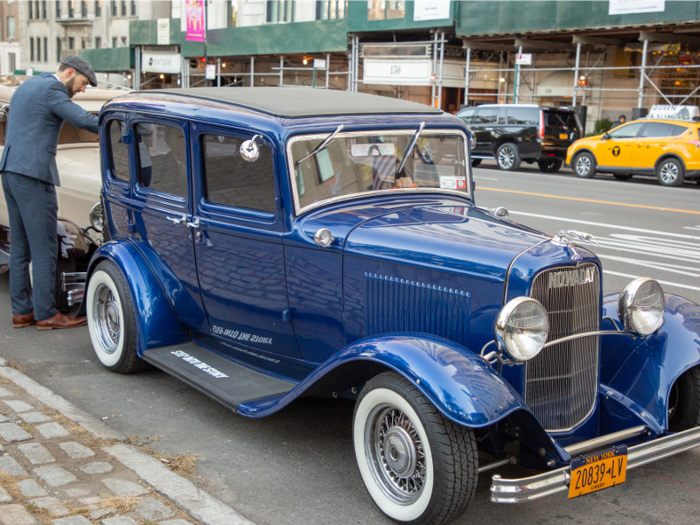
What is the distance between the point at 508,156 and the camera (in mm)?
21906

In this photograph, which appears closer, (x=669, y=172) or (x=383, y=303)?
(x=383, y=303)

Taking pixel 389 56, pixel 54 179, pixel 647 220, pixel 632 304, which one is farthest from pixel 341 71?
pixel 632 304

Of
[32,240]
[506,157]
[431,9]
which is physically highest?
[431,9]

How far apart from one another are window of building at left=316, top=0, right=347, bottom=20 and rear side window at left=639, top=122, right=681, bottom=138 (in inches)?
754

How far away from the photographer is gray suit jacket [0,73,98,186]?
18.1ft

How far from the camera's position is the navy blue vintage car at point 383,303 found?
3.17 m

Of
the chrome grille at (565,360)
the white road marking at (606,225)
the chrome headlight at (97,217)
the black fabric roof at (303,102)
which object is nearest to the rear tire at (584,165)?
the white road marking at (606,225)

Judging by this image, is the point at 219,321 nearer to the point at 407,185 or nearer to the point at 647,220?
the point at 407,185

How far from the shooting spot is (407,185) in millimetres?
4316

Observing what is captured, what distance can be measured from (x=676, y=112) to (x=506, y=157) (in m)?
4.86

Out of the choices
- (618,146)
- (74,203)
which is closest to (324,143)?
(74,203)

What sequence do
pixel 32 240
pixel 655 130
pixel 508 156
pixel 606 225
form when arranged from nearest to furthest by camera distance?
pixel 32 240 → pixel 606 225 → pixel 655 130 → pixel 508 156

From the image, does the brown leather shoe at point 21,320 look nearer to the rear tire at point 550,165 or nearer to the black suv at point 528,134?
the black suv at point 528,134

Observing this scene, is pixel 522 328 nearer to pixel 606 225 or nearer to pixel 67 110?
pixel 67 110
